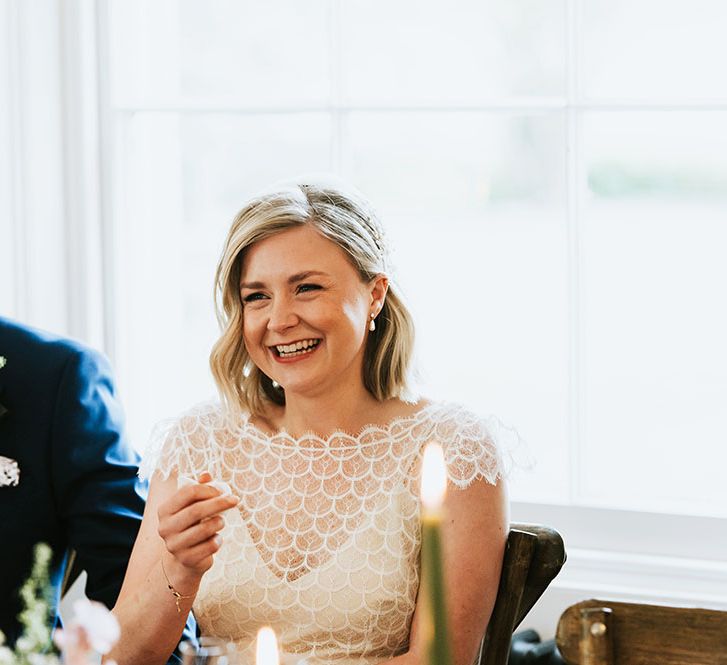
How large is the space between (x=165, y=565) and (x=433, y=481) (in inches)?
40.7

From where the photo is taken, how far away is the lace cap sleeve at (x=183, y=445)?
1920 millimetres

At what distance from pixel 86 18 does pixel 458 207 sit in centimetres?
100

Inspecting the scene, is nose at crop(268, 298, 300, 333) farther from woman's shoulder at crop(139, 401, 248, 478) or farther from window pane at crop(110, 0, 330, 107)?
window pane at crop(110, 0, 330, 107)

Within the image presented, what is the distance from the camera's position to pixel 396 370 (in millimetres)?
1926

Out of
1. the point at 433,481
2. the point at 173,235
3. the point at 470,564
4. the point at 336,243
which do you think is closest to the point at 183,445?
the point at 336,243

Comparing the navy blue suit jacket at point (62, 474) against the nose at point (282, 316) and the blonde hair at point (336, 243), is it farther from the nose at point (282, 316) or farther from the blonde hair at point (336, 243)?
the nose at point (282, 316)

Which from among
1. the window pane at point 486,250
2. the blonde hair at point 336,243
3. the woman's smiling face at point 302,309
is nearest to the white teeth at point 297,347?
the woman's smiling face at point 302,309

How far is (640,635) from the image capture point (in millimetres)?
1290

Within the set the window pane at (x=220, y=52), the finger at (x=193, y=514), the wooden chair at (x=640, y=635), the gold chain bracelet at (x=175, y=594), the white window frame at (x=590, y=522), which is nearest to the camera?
the wooden chair at (x=640, y=635)

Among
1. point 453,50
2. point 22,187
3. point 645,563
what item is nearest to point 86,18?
point 22,187

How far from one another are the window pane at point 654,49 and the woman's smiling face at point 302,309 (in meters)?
0.85

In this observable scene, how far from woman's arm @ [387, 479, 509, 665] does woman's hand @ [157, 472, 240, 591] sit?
39 centimetres

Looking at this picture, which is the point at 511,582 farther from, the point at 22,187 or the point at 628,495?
the point at 22,187

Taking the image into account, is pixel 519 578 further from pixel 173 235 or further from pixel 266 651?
pixel 173 235
